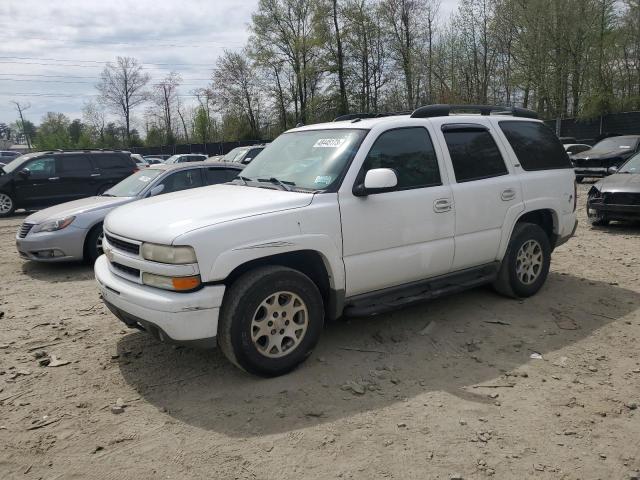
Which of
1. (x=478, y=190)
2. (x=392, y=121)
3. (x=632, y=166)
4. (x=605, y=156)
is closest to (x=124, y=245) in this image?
(x=392, y=121)

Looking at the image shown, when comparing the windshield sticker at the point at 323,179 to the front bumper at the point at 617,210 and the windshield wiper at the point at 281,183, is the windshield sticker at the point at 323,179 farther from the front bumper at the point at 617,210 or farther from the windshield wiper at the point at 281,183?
the front bumper at the point at 617,210

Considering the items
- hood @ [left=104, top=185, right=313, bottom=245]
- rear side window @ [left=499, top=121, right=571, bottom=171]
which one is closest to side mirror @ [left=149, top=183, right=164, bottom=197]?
hood @ [left=104, top=185, right=313, bottom=245]

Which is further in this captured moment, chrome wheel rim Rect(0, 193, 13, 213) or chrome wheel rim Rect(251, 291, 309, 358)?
chrome wheel rim Rect(0, 193, 13, 213)

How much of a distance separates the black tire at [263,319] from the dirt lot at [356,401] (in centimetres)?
17

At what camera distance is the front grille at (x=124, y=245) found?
3.80 meters

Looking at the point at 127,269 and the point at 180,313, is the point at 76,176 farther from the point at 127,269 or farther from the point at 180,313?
the point at 180,313

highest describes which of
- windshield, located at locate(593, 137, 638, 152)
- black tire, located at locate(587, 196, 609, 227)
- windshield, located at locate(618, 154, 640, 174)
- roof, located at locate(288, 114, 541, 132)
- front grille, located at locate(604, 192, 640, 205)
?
roof, located at locate(288, 114, 541, 132)

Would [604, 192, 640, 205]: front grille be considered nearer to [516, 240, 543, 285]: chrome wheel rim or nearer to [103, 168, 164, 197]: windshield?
[516, 240, 543, 285]: chrome wheel rim

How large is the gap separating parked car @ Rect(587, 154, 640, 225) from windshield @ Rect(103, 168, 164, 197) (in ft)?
25.1

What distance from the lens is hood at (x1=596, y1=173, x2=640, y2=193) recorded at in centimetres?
909

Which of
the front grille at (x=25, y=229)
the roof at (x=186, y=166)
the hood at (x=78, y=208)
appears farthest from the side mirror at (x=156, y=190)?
the front grille at (x=25, y=229)

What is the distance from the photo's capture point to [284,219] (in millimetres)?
3760

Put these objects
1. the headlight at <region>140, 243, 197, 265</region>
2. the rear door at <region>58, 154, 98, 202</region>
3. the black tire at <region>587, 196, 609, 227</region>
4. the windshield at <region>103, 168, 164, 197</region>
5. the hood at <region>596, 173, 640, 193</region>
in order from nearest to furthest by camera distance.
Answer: the headlight at <region>140, 243, 197, 265</region> < the windshield at <region>103, 168, 164, 197</region> < the hood at <region>596, 173, 640, 193</region> < the black tire at <region>587, 196, 609, 227</region> < the rear door at <region>58, 154, 98, 202</region>

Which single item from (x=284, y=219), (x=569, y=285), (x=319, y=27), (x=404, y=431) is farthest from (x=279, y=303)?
(x=319, y=27)
